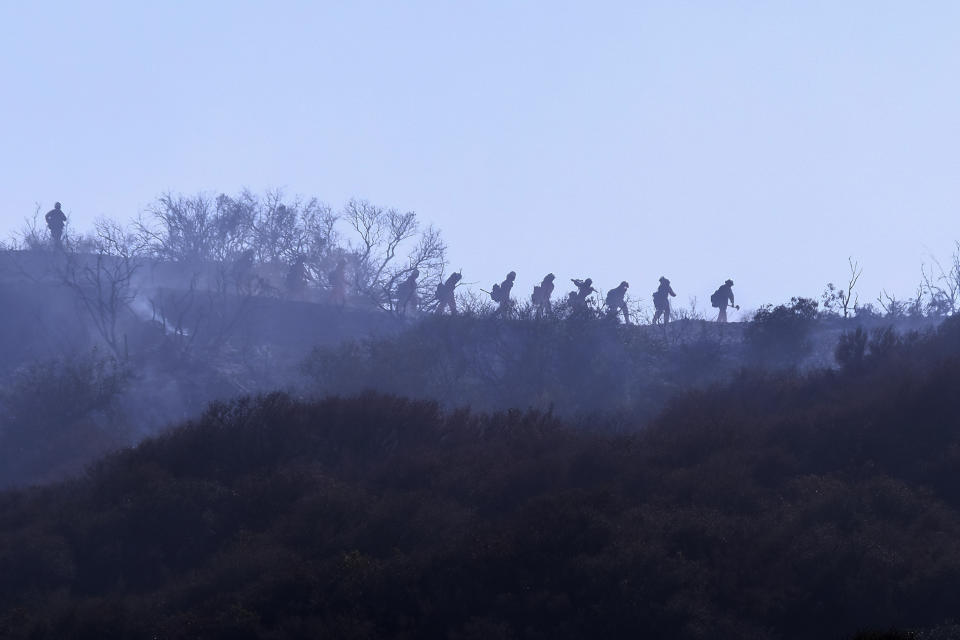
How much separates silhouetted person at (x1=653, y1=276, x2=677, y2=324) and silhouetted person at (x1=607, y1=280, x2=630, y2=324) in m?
1.10

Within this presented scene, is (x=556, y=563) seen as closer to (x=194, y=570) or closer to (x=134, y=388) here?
(x=194, y=570)

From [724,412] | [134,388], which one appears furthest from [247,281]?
[724,412]

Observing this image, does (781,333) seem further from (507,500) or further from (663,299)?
(507,500)

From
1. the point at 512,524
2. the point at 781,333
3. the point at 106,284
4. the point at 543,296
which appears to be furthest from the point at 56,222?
the point at 512,524

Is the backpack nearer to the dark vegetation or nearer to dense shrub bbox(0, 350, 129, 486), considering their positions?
the dark vegetation

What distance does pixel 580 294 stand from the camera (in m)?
39.8

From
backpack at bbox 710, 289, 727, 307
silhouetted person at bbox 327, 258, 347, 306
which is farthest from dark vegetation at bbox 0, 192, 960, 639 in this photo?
silhouetted person at bbox 327, 258, 347, 306

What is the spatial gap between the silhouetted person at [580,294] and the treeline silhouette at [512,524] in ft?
41.6

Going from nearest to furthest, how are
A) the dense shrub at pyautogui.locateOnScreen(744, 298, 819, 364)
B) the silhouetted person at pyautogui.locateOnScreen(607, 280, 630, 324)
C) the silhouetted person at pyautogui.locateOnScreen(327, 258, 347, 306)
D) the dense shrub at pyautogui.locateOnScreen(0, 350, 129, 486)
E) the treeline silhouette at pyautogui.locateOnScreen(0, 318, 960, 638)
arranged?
the treeline silhouette at pyautogui.locateOnScreen(0, 318, 960, 638) → the dense shrub at pyautogui.locateOnScreen(0, 350, 129, 486) → the dense shrub at pyautogui.locateOnScreen(744, 298, 819, 364) → the silhouetted person at pyautogui.locateOnScreen(607, 280, 630, 324) → the silhouetted person at pyautogui.locateOnScreen(327, 258, 347, 306)

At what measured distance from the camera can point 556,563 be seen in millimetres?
15203

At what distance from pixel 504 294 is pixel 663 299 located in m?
5.18

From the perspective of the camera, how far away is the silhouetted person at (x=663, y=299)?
4050 centimetres

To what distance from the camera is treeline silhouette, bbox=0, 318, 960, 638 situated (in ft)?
47.0

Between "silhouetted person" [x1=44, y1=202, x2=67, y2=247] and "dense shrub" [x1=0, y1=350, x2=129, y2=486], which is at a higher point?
"silhouetted person" [x1=44, y1=202, x2=67, y2=247]
